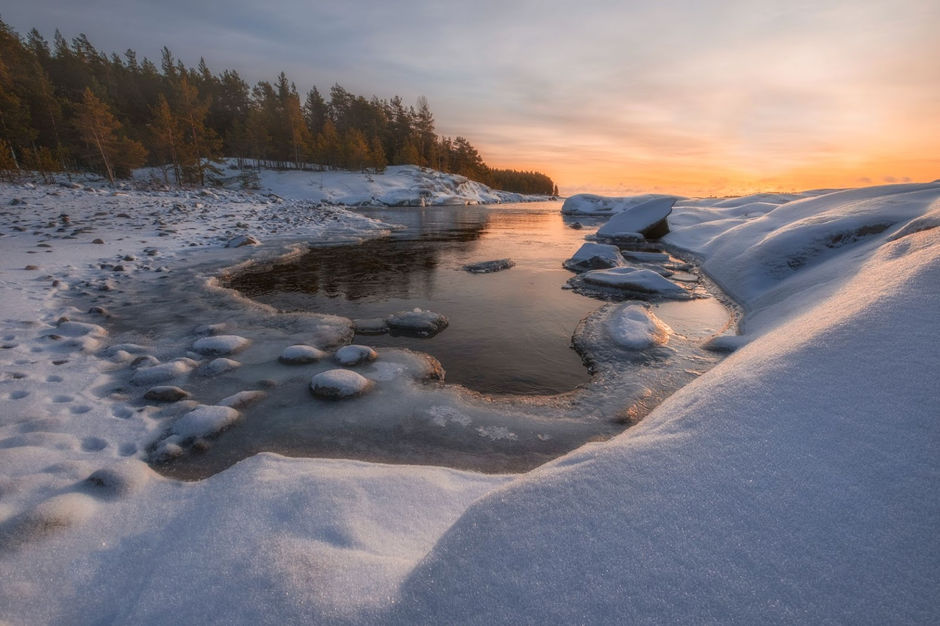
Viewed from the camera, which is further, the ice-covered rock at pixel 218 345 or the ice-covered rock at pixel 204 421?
the ice-covered rock at pixel 218 345

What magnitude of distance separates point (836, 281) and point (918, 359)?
11.2 feet

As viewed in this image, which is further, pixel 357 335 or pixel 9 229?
pixel 9 229

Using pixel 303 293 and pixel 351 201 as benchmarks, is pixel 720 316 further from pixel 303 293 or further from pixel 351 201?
pixel 351 201

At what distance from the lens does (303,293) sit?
7.12 metres

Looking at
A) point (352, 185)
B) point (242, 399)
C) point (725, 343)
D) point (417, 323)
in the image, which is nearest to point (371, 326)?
point (417, 323)

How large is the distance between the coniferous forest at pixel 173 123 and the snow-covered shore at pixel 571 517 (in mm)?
30787

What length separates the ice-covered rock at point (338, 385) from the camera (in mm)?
3414

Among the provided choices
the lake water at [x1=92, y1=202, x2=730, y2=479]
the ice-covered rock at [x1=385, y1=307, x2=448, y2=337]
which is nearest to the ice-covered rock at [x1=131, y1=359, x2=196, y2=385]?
the lake water at [x1=92, y1=202, x2=730, y2=479]

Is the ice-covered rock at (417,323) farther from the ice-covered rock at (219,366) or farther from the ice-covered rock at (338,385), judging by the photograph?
the ice-covered rock at (219,366)

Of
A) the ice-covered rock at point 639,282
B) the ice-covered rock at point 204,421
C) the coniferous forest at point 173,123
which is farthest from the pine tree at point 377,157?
the ice-covered rock at point 204,421

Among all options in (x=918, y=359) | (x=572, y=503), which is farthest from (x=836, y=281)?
(x=572, y=503)

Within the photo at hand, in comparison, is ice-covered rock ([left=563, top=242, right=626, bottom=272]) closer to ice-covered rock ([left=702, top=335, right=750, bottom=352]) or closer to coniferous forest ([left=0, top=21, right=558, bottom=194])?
ice-covered rock ([left=702, top=335, right=750, bottom=352])

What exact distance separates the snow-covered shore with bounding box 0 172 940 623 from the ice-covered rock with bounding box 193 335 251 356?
1214 millimetres

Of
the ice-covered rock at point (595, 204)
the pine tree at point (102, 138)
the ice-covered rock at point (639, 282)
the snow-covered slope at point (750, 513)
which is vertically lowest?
the ice-covered rock at point (639, 282)
